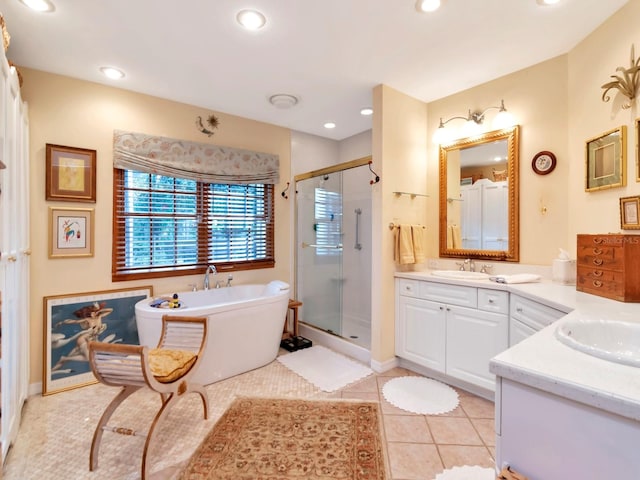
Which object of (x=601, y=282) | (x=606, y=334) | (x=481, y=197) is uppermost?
(x=481, y=197)

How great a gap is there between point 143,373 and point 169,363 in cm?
25

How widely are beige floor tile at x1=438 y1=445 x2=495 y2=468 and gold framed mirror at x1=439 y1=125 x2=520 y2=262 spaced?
1509 millimetres

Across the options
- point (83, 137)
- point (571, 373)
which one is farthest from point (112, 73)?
point (571, 373)

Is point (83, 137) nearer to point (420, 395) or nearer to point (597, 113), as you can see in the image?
point (420, 395)

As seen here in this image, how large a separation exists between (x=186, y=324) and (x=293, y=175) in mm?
2372

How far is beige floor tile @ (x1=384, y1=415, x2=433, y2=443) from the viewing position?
1.93 metres

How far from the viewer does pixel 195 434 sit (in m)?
1.99

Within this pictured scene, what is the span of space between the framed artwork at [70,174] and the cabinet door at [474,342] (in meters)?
3.20

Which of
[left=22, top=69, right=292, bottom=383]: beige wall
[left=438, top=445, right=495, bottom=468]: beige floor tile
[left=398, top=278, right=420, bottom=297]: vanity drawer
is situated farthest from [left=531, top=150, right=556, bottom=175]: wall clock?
[left=22, top=69, right=292, bottom=383]: beige wall

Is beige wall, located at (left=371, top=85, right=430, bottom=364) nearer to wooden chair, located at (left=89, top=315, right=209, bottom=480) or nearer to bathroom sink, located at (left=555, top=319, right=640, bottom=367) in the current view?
wooden chair, located at (left=89, top=315, right=209, bottom=480)

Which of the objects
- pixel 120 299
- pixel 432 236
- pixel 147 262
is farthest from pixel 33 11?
pixel 432 236

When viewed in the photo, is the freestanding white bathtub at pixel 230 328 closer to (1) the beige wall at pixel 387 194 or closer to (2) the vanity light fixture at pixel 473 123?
(1) the beige wall at pixel 387 194

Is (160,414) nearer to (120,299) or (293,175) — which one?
(120,299)

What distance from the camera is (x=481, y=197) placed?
283cm
